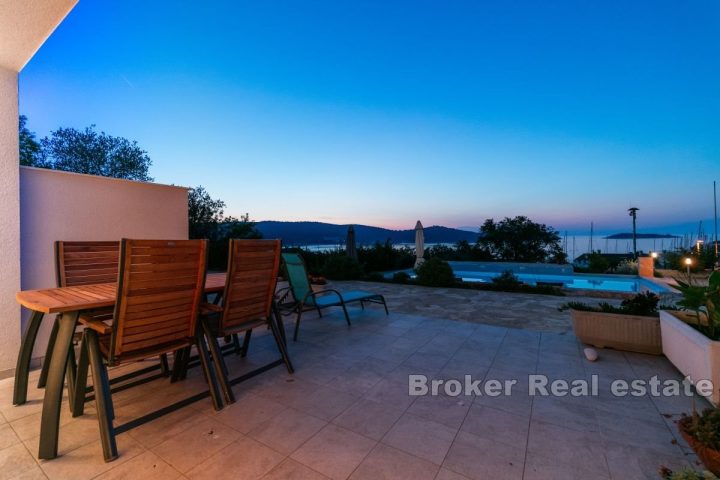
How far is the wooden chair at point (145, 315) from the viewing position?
161 cm

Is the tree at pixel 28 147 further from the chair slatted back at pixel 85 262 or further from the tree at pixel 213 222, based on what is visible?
the chair slatted back at pixel 85 262

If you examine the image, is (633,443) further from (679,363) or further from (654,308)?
(654,308)

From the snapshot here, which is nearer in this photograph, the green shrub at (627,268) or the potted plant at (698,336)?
the potted plant at (698,336)

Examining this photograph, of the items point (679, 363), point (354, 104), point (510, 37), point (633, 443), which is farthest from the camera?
point (354, 104)

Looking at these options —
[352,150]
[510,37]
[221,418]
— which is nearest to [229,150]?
[352,150]

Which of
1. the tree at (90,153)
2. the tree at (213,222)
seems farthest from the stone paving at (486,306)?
the tree at (90,153)

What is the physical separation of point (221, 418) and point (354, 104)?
826 cm

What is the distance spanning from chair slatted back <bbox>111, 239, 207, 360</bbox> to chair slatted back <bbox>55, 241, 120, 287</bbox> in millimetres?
1370

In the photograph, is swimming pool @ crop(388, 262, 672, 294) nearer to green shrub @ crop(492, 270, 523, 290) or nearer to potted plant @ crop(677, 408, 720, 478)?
green shrub @ crop(492, 270, 523, 290)

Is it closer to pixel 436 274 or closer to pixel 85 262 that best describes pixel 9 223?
pixel 85 262

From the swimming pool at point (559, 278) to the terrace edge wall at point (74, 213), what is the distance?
8.25 m

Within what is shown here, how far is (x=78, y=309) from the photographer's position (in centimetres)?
161

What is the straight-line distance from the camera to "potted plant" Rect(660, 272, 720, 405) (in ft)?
6.38

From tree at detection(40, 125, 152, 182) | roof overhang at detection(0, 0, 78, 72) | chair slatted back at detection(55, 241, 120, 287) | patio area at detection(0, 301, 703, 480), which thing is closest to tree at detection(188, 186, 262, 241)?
tree at detection(40, 125, 152, 182)
